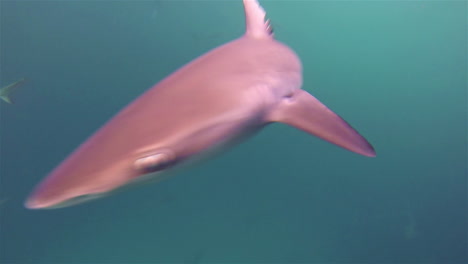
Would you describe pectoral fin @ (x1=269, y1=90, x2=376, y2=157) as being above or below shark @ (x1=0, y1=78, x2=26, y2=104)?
below

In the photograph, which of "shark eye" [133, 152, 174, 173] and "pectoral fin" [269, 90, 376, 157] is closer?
"shark eye" [133, 152, 174, 173]

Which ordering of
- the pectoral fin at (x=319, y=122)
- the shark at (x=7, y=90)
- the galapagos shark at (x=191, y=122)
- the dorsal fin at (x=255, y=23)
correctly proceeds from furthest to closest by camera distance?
the shark at (x=7, y=90), the dorsal fin at (x=255, y=23), the pectoral fin at (x=319, y=122), the galapagos shark at (x=191, y=122)

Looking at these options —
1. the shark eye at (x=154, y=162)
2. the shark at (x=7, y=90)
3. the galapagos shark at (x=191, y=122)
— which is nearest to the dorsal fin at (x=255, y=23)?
the galapagos shark at (x=191, y=122)

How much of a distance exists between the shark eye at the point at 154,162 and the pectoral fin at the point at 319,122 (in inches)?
27.7

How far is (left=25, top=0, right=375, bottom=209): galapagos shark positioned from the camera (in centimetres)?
127

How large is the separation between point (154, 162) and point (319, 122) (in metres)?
0.94

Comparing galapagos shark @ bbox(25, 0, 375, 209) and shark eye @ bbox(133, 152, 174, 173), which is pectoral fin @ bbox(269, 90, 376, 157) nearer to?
galapagos shark @ bbox(25, 0, 375, 209)

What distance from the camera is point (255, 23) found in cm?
272

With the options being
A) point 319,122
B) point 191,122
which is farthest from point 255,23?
point 191,122

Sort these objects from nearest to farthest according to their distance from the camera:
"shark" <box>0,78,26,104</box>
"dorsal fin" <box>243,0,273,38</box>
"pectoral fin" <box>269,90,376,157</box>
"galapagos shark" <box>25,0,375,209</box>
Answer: "galapagos shark" <box>25,0,375,209</box> → "pectoral fin" <box>269,90,376,157</box> → "dorsal fin" <box>243,0,273,38</box> → "shark" <box>0,78,26,104</box>

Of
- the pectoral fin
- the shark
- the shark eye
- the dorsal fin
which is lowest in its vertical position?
the shark eye

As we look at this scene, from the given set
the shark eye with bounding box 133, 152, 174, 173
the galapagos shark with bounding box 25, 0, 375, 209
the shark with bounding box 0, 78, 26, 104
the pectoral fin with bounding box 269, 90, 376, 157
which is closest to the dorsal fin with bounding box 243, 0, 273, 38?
the galapagos shark with bounding box 25, 0, 375, 209

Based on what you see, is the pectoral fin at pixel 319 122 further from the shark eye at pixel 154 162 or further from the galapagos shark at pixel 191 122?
the shark eye at pixel 154 162

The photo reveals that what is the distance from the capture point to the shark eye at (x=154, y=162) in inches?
52.2
